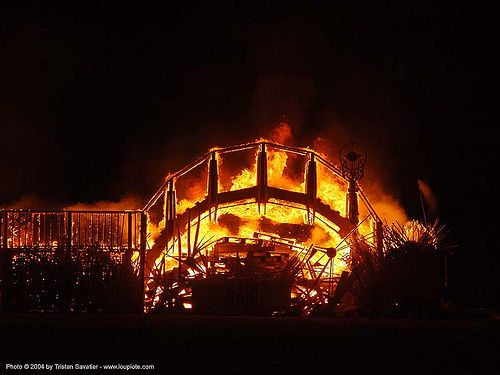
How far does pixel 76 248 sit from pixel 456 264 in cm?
1283

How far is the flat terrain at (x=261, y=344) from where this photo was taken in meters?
10.2

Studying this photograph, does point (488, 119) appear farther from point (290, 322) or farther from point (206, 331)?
point (206, 331)

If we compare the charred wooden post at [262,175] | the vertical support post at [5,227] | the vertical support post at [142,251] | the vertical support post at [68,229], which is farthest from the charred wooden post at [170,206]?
the vertical support post at [5,227]

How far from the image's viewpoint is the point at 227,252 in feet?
68.3

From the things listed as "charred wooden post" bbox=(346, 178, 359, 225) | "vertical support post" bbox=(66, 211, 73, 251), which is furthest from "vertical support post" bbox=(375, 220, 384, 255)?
"vertical support post" bbox=(66, 211, 73, 251)

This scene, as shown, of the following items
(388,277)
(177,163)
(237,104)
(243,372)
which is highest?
(237,104)

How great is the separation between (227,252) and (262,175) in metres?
2.34

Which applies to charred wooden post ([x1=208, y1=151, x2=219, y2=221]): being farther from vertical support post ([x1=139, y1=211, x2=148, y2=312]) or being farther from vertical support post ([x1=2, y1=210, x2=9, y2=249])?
vertical support post ([x1=2, y1=210, x2=9, y2=249])

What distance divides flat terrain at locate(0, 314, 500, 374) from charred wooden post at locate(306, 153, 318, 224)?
586 cm

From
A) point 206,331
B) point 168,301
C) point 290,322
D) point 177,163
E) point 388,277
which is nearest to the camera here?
point 206,331

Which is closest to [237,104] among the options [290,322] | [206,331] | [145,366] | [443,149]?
[443,149]

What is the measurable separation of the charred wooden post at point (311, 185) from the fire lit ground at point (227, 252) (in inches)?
1.0

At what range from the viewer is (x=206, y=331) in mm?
13938

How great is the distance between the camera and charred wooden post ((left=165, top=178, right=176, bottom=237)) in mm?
21609
